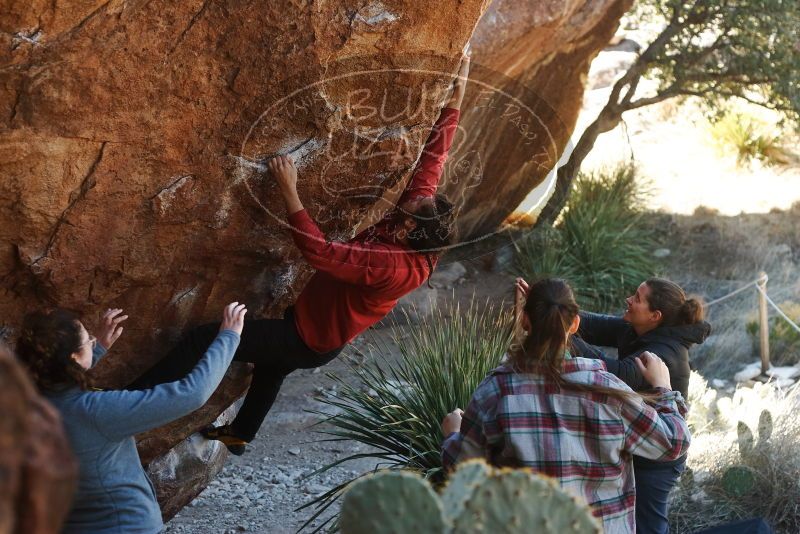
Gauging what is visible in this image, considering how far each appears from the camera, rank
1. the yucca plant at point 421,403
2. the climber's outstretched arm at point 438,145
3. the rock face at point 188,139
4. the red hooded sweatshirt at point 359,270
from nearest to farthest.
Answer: the rock face at point 188,139 < the red hooded sweatshirt at point 359,270 < the climber's outstretched arm at point 438,145 < the yucca plant at point 421,403

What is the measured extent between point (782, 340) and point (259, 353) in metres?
6.49

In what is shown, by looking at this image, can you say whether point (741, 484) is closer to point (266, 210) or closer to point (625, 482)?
point (625, 482)

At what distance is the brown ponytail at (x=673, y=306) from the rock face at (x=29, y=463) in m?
3.09

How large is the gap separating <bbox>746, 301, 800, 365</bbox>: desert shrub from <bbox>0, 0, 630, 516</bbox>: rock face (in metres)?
5.69

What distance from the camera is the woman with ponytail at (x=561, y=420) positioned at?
3080 millimetres

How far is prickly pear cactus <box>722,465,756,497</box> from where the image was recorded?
5145mm

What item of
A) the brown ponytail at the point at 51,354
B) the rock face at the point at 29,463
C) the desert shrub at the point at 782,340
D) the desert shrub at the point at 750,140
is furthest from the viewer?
the desert shrub at the point at 750,140

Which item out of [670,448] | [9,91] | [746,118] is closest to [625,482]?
[670,448]

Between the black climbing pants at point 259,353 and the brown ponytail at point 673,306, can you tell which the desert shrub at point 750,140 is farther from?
the black climbing pants at point 259,353

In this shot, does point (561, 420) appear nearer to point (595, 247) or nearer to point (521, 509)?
point (521, 509)

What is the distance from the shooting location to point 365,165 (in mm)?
4430

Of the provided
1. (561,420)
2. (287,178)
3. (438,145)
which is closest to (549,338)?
(561,420)

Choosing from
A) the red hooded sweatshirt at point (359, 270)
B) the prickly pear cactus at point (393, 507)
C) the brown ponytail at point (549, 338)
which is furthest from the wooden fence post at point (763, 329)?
the prickly pear cactus at point (393, 507)

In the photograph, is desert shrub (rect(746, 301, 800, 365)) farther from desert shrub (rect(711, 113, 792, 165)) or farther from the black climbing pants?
the black climbing pants
